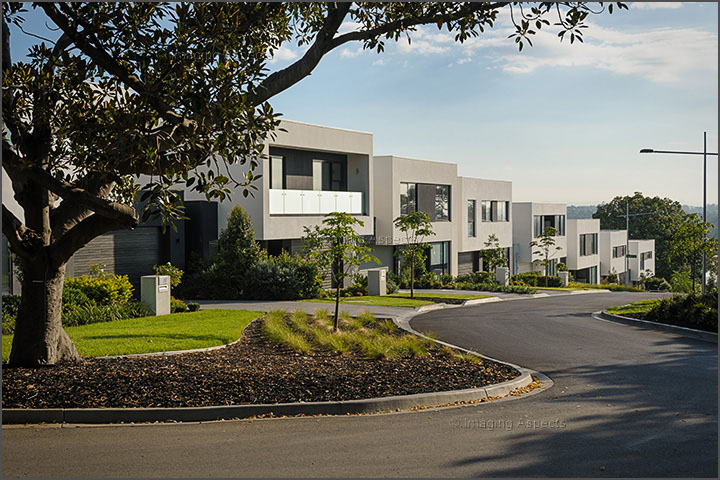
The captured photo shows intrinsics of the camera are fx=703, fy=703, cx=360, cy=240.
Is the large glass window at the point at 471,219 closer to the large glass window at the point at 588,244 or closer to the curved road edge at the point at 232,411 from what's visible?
the large glass window at the point at 588,244

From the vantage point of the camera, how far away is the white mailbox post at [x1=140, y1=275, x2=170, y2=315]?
1920cm

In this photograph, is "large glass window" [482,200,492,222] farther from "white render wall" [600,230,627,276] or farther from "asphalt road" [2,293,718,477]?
"asphalt road" [2,293,718,477]

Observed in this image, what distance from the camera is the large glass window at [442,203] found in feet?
133

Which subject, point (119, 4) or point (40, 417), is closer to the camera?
point (40, 417)

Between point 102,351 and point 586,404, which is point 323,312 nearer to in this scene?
point 102,351

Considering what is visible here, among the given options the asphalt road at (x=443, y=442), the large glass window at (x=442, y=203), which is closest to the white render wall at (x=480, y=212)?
the large glass window at (x=442, y=203)

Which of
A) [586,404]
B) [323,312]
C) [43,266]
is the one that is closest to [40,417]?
[43,266]

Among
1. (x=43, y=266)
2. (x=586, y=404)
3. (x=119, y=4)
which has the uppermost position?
(x=119, y=4)

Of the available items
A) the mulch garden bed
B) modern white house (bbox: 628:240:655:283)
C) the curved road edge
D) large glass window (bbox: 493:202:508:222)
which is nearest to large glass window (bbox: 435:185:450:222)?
large glass window (bbox: 493:202:508:222)

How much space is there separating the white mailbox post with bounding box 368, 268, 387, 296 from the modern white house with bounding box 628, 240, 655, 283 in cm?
4664

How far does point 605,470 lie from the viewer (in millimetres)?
6797

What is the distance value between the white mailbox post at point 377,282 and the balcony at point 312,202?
11.2 ft

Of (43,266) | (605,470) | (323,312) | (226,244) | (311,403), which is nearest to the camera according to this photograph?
(605,470)

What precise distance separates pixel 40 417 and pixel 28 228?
353 cm
